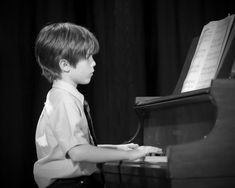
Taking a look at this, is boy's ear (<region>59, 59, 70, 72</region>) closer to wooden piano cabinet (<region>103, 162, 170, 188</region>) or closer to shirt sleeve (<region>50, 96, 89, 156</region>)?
shirt sleeve (<region>50, 96, 89, 156</region>)

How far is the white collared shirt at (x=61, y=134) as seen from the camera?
1802mm

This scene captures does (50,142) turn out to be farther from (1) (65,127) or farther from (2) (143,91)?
(2) (143,91)

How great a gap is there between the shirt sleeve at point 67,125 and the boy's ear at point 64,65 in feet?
0.58

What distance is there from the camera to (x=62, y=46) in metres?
1.96

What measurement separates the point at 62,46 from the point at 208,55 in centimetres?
73

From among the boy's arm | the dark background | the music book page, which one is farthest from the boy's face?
the dark background

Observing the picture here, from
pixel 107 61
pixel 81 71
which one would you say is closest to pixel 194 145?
pixel 81 71

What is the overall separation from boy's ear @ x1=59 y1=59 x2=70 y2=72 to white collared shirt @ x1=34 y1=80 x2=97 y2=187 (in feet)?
0.19

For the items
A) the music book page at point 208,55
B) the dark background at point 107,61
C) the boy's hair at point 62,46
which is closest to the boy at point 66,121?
the boy's hair at point 62,46

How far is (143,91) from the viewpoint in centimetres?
359

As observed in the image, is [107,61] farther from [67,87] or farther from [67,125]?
[67,125]

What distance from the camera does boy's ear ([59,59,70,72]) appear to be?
196cm

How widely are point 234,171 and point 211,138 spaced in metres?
0.15

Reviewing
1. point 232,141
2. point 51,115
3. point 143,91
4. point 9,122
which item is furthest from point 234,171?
point 9,122
